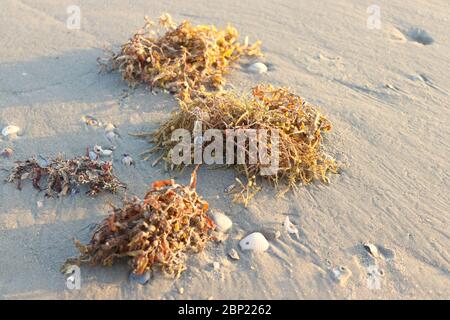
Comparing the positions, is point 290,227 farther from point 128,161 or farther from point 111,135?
point 111,135

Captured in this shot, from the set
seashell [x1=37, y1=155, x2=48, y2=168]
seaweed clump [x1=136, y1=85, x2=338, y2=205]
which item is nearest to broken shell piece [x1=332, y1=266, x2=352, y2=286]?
seaweed clump [x1=136, y1=85, x2=338, y2=205]

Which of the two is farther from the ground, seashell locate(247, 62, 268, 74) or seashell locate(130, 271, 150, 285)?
seashell locate(247, 62, 268, 74)

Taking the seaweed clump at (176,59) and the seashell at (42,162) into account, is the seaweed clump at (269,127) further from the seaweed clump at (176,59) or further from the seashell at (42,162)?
the seashell at (42,162)

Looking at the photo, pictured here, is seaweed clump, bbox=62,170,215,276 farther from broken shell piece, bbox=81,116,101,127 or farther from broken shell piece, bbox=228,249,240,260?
broken shell piece, bbox=81,116,101,127

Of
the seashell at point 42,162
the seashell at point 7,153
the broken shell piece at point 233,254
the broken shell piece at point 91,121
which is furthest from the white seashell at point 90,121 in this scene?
the broken shell piece at point 233,254

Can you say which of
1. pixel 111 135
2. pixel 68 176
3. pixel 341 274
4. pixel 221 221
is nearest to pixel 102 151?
pixel 111 135
